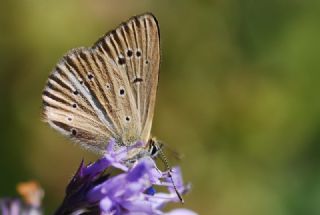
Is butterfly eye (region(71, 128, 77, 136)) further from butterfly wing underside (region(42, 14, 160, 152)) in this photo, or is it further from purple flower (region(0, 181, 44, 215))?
purple flower (region(0, 181, 44, 215))

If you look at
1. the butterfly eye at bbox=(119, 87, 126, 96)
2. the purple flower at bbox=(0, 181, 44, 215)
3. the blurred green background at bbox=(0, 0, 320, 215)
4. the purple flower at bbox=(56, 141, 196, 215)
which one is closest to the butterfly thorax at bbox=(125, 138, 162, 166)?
the purple flower at bbox=(56, 141, 196, 215)

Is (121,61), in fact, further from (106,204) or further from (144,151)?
(106,204)

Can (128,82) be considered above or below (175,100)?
above

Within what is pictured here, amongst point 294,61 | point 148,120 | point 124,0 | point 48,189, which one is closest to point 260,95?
point 294,61

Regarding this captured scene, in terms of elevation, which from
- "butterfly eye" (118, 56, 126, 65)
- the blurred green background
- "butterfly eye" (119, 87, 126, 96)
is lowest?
the blurred green background

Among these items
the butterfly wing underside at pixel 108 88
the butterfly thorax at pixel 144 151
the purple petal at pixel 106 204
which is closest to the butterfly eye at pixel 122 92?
the butterfly wing underside at pixel 108 88

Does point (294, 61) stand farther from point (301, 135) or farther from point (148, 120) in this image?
point (148, 120)
